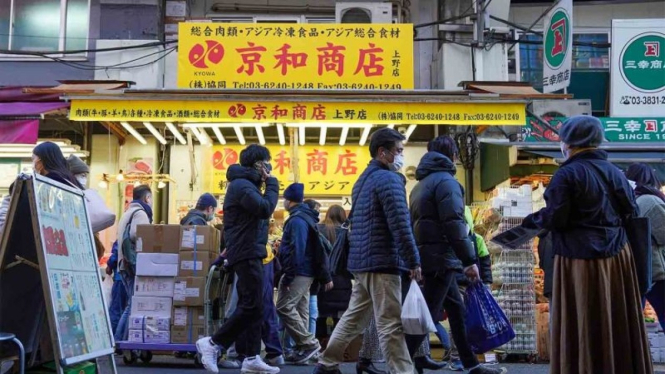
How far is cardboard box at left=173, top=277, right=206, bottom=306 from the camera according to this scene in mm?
8289

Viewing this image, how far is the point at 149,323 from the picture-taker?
8.25 metres

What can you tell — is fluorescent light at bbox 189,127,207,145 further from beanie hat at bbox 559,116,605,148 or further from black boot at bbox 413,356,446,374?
beanie hat at bbox 559,116,605,148

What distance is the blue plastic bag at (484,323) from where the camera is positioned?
6.73 meters

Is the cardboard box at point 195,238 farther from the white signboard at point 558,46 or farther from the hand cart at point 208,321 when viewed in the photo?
the white signboard at point 558,46

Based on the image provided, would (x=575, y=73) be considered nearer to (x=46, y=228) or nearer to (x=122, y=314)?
(x=122, y=314)

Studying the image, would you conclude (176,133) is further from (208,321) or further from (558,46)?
(558,46)

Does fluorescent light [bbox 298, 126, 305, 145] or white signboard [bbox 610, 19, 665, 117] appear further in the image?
white signboard [bbox 610, 19, 665, 117]

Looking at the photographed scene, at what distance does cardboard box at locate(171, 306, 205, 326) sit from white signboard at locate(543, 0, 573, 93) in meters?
6.90

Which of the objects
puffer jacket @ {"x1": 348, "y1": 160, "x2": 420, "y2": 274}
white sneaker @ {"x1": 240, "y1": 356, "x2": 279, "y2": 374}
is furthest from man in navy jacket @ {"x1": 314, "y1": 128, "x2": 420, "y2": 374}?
white sneaker @ {"x1": 240, "y1": 356, "x2": 279, "y2": 374}

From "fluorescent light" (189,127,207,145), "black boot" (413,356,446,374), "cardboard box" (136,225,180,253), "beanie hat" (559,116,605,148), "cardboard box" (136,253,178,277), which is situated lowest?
"black boot" (413,356,446,374)

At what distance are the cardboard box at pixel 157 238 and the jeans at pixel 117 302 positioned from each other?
126 cm

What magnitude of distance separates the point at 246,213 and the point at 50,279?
2707 mm

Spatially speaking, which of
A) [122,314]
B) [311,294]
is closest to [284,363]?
[311,294]

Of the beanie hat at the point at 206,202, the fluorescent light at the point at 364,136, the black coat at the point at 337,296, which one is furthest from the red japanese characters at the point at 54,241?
the fluorescent light at the point at 364,136
